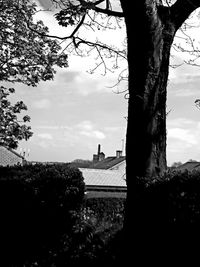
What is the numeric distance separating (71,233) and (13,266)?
5.21ft

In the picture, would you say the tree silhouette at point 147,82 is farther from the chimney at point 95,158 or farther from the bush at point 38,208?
the chimney at point 95,158

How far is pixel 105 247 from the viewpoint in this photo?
7.59 meters

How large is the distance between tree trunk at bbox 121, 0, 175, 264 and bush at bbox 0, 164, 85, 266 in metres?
2.56

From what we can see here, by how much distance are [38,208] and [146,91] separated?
154 inches

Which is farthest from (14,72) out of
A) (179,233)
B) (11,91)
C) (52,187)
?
(179,233)

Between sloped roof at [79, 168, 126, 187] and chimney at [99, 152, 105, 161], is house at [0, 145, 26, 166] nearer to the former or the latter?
sloped roof at [79, 168, 126, 187]

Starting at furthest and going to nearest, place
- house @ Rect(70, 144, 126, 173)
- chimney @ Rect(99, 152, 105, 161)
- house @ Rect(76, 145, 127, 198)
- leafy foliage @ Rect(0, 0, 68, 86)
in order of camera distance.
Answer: chimney @ Rect(99, 152, 105, 161) < house @ Rect(70, 144, 126, 173) < house @ Rect(76, 145, 127, 198) < leafy foliage @ Rect(0, 0, 68, 86)

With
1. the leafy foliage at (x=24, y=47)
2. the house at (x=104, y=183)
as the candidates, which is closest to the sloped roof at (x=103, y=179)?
the house at (x=104, y=183)

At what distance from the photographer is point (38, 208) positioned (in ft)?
31.8

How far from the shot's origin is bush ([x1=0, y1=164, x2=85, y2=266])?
9.30 metres

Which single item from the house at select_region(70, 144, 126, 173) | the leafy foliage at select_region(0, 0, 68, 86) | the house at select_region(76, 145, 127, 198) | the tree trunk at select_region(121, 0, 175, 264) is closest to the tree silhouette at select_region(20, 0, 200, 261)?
the tree trunk at select_region(121, 0, 175, 264)

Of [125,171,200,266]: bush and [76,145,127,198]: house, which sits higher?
[76,145,127,198]: house

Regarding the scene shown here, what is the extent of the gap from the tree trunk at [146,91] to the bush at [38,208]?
8.39ft

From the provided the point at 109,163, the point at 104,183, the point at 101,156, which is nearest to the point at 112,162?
the point at 109,163
